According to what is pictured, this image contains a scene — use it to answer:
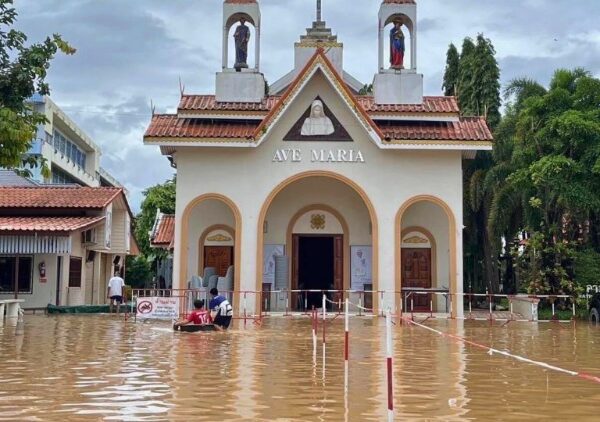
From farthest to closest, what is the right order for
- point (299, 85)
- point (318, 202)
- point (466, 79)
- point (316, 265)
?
point (466, 79)
point (316, 265)
point (318, 202)
point (299, 85)

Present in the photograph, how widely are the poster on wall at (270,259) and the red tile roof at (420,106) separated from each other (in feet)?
18.9

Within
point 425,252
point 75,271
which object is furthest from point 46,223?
point 425,252

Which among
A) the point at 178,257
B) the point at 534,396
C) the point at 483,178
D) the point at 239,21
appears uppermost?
the point at 239,21

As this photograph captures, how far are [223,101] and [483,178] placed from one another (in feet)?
39.7

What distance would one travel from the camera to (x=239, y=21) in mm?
26688

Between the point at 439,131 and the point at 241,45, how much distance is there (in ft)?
25.8

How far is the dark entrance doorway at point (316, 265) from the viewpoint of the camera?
86.2 feet

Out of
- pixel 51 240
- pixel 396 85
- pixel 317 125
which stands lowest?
pixel 51 240

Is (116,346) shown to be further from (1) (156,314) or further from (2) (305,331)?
(1) (156,314)

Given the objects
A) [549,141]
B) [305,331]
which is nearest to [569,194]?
[549,141]

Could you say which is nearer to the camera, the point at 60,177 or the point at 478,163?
the point at 478,163

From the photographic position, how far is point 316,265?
2756 cm

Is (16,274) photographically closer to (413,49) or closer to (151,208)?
(413,49)

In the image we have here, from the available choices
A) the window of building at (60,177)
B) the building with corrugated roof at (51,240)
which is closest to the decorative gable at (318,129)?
the building with corrugated roof at (51,240)
